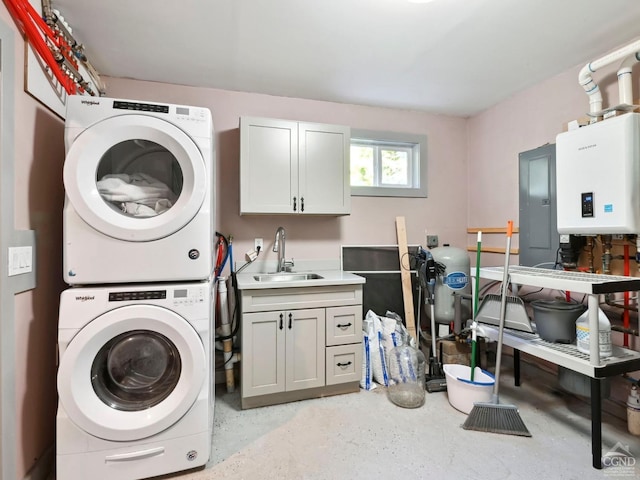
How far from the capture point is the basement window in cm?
303

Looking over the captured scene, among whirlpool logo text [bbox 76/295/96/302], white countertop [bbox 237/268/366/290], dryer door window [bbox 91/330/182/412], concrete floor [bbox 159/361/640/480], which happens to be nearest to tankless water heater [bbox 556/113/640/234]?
concrete floor [bbox 159/361/640/480]

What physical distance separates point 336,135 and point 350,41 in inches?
28.1

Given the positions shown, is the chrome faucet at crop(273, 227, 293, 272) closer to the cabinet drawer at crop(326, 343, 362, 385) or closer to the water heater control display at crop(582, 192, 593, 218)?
the cabinet drawer at crop(326, 343, 362, 385)

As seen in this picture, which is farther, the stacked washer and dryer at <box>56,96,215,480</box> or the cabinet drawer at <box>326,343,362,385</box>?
the cabinet drawer at <box>326,343,362,385</box>

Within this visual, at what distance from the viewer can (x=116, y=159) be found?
5.20 feet

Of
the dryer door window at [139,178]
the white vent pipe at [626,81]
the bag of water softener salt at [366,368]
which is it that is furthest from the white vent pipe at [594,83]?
the dryer door window at [139,178]

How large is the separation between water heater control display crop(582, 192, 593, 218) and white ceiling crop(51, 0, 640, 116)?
99cm

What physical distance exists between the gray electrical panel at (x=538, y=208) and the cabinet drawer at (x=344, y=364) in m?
1.55

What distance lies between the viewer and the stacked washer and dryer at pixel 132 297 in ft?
4.55

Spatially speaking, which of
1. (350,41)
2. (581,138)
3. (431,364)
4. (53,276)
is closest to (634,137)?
(581,138)

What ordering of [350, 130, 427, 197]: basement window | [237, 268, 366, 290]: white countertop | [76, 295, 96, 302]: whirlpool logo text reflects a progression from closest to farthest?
1. [76, 295, 96, 302]: whirlpool logo text
2. [237, 268, 366, 290]: white countertop
3. [350, 130, 427, 197]: basement window

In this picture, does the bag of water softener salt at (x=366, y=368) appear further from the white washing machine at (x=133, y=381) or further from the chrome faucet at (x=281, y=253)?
the white washing machine at (x=133, y=381)

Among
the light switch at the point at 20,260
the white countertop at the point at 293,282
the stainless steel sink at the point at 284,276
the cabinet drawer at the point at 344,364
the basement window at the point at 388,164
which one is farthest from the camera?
the basement window at the point at 388,164

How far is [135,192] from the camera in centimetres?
157
